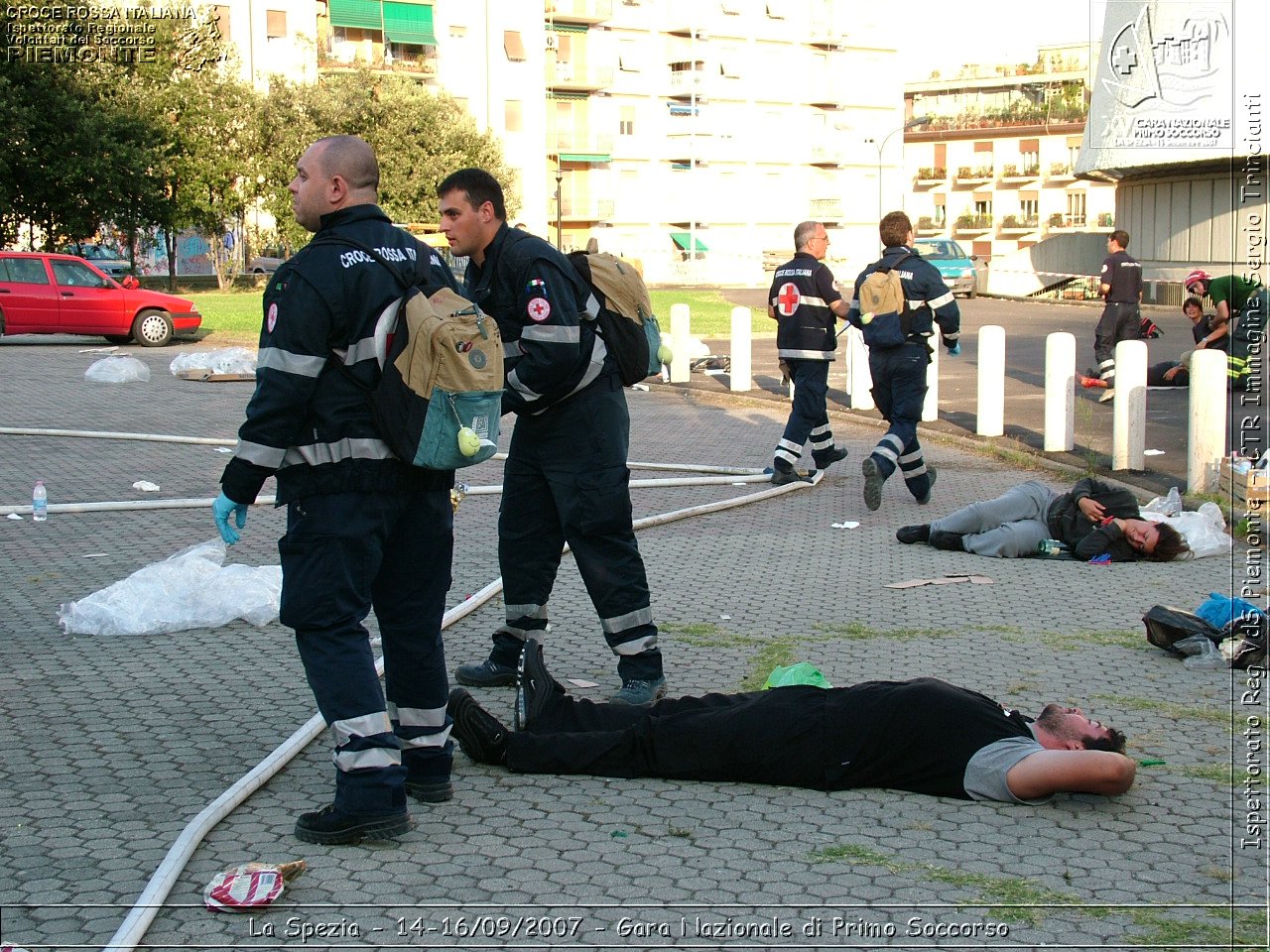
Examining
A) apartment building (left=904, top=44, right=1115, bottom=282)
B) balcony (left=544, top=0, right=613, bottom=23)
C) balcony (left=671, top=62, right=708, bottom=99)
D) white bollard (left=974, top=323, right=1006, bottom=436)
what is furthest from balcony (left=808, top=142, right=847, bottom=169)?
white bollard (left=974, top=323, right=1006, bottom=436)

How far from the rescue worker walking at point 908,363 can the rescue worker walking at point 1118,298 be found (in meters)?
8.08

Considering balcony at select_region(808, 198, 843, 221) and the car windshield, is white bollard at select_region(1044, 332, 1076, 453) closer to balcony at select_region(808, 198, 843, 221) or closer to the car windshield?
the car windshield

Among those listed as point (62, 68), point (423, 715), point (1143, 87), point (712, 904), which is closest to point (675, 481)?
point (423, 715)

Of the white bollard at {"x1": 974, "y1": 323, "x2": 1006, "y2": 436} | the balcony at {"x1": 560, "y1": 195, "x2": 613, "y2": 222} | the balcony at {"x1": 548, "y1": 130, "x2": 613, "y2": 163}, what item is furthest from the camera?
the balcony at {"x1": 560, "y1": 195, "x2": 613, "y2": 222}

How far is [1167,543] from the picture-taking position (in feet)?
28.5

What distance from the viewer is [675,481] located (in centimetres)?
1169

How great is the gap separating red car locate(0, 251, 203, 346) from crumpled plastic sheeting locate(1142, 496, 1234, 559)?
22113 mm

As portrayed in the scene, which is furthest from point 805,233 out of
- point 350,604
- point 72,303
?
point 72,303

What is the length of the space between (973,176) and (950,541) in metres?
88.1

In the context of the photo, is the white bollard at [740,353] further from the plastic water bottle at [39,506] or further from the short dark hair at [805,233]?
the plastic water bottle at [39,506]

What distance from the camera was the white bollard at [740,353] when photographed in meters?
19.8

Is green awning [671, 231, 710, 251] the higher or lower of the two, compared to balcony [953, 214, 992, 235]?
lower

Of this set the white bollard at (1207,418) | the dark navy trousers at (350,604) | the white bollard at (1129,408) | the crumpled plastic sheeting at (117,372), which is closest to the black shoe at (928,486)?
the white bollard at (1207,418)

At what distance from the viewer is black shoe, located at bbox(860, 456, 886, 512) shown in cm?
1043
